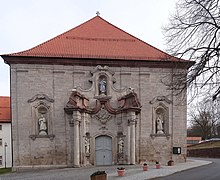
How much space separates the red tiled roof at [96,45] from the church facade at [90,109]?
6.5 inches

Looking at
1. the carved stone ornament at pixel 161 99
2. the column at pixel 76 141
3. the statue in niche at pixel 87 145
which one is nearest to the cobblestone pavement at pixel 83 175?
the column at pixel 76 141

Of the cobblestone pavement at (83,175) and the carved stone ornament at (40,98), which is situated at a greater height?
the carved stone ornament at (40,98)

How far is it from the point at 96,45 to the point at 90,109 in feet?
22.1

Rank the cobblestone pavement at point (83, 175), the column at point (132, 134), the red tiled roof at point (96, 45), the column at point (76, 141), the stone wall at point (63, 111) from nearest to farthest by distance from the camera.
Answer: the cobblestone pavement at point (83, 175)
the column at point (76, 141)
the column at point (132, 134)
the stone wall at point (63, 111)
the red tiled roof at point (96, 45)

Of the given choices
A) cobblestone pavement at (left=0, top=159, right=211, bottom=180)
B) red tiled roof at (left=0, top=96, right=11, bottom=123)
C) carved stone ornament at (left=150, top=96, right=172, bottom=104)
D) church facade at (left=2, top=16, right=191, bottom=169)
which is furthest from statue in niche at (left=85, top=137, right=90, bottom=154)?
red tiled roof at (left=0, top=96, right=11, bottom=123)

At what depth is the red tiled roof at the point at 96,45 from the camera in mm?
26516

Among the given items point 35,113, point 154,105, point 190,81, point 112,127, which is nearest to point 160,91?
point 154,105

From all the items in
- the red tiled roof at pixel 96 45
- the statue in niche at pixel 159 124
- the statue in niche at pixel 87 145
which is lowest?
the statue in niche at pixel 87 145

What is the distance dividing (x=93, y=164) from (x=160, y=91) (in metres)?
8.69

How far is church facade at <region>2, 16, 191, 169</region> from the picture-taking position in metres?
24.8

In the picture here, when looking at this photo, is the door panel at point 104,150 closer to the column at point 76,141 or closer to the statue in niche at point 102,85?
the column at point 76,141

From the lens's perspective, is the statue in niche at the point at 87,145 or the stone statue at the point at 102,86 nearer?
the statue in niche at the point at 87,145

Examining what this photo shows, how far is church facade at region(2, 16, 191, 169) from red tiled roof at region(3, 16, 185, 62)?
0.54 feet

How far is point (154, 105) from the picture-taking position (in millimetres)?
Answer: 26781
